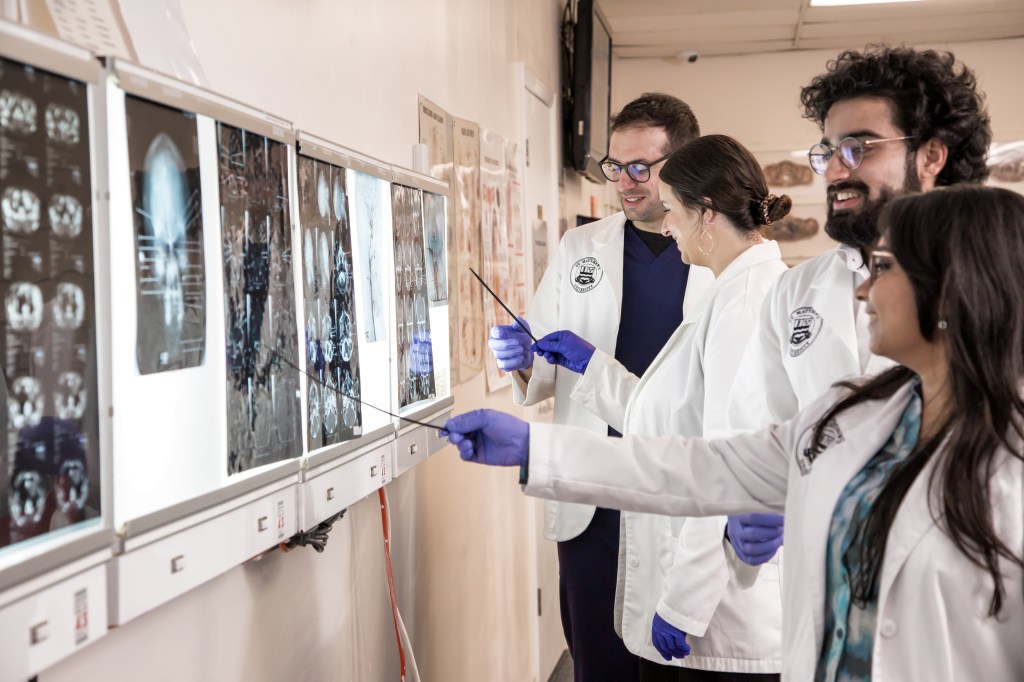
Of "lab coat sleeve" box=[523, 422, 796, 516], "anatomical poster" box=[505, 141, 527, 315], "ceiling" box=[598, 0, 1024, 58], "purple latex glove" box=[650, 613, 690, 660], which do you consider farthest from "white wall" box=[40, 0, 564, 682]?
"ceiling" box=[598, 0, 1024, 58]

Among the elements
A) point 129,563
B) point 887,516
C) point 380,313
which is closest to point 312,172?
point 380,313

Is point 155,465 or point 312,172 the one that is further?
point 312,172

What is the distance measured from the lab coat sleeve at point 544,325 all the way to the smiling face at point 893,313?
121cm

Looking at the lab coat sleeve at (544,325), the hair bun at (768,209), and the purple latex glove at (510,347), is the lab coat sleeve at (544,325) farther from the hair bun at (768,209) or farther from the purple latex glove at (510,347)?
the hair bun at (768,209)

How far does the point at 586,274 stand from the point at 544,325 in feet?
0.74

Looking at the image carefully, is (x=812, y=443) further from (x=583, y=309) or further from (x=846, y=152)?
(x=583, y=309)

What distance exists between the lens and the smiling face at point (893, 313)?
121 centimetres

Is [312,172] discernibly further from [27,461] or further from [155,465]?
[27,461]

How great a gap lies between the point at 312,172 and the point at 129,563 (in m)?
0.60

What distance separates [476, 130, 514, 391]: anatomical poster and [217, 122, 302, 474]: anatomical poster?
1.45 meters

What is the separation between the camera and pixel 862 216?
1.75 meters

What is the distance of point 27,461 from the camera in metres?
0.77

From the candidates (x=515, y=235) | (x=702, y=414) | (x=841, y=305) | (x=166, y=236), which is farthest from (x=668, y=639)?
(x=515, y=235)

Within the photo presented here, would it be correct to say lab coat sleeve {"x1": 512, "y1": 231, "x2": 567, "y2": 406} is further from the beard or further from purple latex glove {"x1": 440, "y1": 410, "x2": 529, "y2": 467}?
purple latex glove {"x1": 440, "y1": 410, "x2": 529, "y2": 467}
